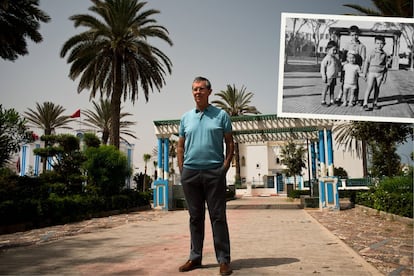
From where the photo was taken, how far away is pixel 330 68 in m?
3.05

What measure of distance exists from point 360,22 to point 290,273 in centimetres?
236

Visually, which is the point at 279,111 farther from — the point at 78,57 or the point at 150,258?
the point at 78,57

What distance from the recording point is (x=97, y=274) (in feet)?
10.5

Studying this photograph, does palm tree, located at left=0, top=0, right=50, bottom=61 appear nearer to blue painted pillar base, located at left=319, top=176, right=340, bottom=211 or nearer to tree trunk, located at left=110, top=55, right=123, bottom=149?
tree trunk, located at left=110, top=55, right=123, bottom=149

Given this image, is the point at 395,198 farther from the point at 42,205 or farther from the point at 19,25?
the point at 19,25

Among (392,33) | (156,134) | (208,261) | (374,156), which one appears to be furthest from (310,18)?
(374,156)

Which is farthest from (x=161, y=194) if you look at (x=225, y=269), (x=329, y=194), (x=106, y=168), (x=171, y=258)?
(x=225, y=269)

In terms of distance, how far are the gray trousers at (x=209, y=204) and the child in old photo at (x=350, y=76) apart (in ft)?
4.37

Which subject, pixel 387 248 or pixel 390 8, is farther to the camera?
pixel 390 8

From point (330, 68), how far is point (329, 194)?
12.4 meters

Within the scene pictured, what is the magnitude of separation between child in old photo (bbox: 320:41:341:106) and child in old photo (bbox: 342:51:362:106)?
3.1 inches

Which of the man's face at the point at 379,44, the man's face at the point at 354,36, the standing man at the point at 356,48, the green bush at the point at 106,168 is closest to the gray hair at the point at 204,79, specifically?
the standing man at the point at 356,48

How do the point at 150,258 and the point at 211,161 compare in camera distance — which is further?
the point at 150,258

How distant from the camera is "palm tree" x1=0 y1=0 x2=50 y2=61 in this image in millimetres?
13680
